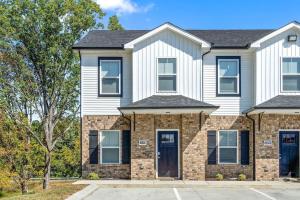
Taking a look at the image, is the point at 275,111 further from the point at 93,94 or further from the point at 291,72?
the point at 93,94

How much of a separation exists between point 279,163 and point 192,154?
4352mm

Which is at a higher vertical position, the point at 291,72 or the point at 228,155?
the point at 291,72

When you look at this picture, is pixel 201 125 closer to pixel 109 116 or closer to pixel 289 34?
pixel 109 116

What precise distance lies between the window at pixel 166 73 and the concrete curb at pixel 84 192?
576 cm

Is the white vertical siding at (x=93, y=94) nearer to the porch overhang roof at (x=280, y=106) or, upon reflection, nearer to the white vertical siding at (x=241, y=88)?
the white vertical siding at (x=241, y=88)

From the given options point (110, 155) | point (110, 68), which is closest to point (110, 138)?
point (110, 155)

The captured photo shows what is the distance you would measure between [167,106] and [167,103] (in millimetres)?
546

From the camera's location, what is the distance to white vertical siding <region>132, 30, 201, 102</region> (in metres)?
20.2

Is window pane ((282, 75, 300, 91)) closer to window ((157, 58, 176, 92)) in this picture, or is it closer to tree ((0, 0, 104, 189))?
window ((157, 58, 176, 92))

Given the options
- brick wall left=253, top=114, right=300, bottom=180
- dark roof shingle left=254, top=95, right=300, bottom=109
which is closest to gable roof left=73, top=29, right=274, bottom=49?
dark roof shingle left=254, top=95, right=300, bottom=109

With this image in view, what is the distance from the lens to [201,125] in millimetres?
19844

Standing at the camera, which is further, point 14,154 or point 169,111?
point 14,154

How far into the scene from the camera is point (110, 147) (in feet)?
67.4

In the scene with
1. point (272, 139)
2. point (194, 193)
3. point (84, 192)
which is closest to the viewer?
point (84, 192)
